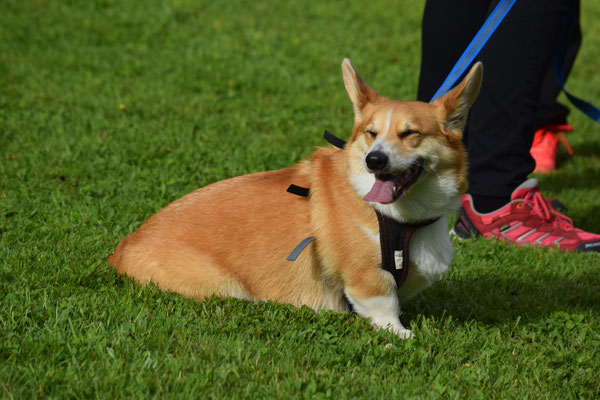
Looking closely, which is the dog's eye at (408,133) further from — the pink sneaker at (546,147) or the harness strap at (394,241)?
the pink sneaker at (546,147)

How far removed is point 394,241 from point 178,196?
2.39 metres

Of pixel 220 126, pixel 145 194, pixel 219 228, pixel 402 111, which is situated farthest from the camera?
pixel 220 126

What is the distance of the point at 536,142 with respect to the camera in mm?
7031

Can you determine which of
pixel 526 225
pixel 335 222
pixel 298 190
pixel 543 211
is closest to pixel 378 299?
pixel 335 222

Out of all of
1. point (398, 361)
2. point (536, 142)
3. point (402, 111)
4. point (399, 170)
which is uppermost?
point (402, 111)

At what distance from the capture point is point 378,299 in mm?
3260

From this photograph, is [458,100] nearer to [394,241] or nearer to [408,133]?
[408,133]

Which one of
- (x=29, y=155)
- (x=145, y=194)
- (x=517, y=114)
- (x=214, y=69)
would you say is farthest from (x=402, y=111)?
(x=214, y=69)

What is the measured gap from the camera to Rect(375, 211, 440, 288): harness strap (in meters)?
3.19

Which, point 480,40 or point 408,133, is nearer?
point 408,133

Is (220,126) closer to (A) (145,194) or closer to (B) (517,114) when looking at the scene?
(A) (145,194)

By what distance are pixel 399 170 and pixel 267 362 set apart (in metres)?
1.07

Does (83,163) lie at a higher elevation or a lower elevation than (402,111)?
lower

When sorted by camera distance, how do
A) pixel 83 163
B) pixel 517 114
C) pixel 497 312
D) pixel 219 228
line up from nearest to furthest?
pixel 219 228 < pixel 497 312 < pixel 517 114 < pixel 83 163
